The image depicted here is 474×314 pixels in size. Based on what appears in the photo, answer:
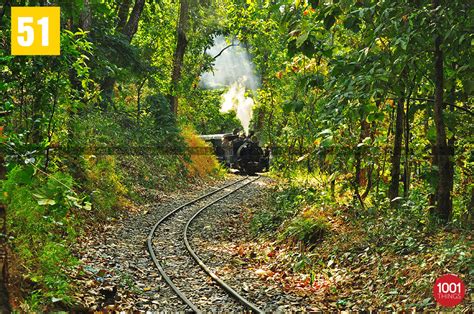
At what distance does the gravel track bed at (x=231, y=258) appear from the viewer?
632 cm

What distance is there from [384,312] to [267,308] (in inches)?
62.3

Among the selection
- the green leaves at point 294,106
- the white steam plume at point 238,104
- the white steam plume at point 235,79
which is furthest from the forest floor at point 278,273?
the white steam plume at point 238,104

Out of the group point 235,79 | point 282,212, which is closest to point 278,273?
point 282,212

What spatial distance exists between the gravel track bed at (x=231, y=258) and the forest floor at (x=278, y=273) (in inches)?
0.8

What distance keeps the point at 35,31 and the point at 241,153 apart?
82.6 feet

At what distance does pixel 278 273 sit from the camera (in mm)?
7836

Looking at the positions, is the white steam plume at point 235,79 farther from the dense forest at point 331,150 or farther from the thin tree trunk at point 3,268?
the thin tree trunk at point 3,268

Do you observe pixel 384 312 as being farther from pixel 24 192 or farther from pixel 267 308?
pixel 24 192

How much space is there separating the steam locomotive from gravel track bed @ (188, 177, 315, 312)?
14903mm

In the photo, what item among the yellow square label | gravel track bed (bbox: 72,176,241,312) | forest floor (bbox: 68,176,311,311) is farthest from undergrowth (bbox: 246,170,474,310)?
the yellow square label

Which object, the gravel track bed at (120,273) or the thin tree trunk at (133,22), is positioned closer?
the gravel track bed at (120,273)

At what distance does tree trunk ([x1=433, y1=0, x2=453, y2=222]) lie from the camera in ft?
19.2

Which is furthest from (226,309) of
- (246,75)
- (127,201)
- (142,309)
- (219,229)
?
(246,75)

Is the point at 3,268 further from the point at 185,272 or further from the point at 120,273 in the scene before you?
the point at 185,272
